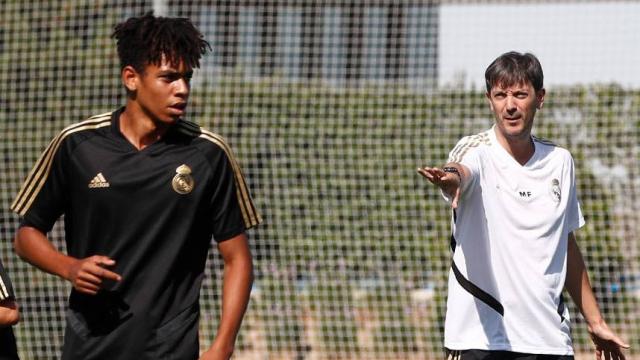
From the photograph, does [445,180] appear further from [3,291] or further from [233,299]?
[3,291]

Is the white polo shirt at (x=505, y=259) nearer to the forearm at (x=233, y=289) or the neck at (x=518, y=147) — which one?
the neck at (x=518, y=147)

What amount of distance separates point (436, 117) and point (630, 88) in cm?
162

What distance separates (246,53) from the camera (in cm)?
1065

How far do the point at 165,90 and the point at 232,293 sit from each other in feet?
2.28

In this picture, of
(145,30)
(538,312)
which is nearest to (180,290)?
(145,30)

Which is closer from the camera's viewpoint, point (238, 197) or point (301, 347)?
point (238, 197)

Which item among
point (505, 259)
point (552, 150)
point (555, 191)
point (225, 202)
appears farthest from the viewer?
point (552, 150)

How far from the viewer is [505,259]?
4281 mm

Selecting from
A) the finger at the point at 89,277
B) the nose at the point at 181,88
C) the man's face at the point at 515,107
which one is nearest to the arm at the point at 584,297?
the man's face at the point at 515,107

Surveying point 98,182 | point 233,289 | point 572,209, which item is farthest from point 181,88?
point 572,209

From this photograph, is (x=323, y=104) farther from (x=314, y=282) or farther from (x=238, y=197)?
(x=238, y=197)

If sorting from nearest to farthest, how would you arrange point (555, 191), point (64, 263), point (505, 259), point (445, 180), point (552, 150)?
point (64, 263)
point (445, 180)
point (505, 259)
point (555, 191)
point (552, 150)

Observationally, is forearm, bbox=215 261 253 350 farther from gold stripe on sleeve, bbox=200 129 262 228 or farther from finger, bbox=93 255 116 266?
finger, bbox=93 255 116 266

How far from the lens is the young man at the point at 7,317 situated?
3.83 metres
